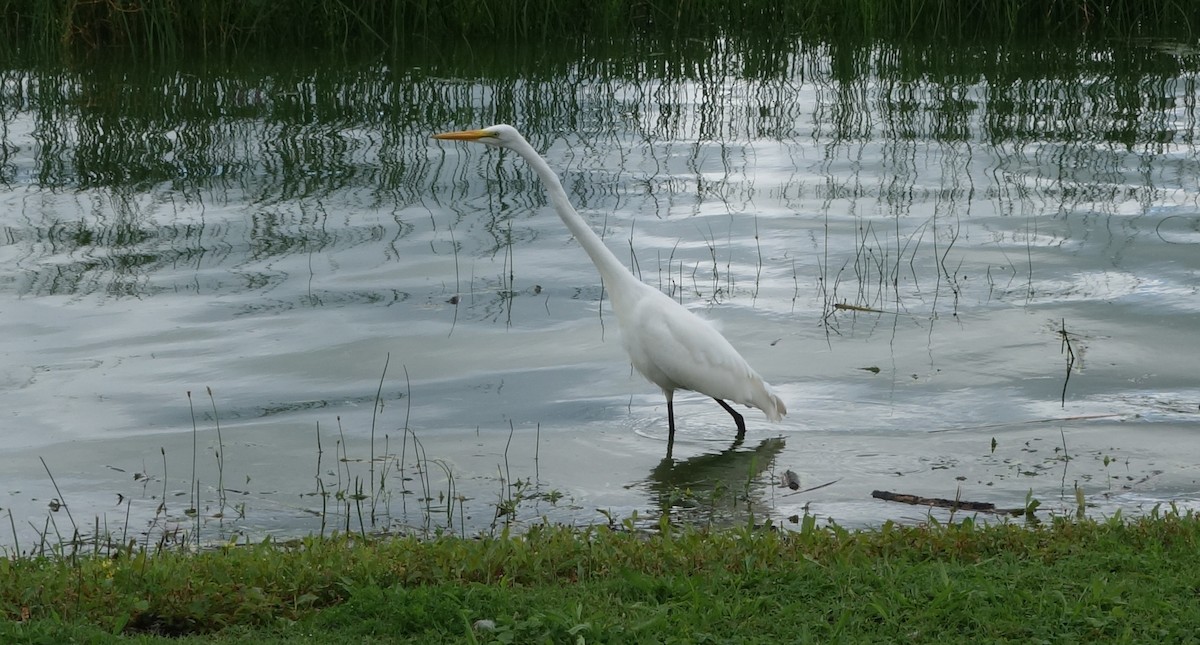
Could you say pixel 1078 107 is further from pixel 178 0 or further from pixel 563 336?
pixel 178 0

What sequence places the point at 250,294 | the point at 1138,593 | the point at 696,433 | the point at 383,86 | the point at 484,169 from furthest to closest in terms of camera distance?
the point at 383,86
the point at 484,169
the point at 250,294
the point at 696,433
the point at 1138,593

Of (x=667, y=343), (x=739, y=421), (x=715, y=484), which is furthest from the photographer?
(x=739, y=421)

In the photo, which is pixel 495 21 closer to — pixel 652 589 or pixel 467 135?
pixel 467 135

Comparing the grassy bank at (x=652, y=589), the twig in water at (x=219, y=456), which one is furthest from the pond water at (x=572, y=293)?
the grassy bank at (x=652, y=589)

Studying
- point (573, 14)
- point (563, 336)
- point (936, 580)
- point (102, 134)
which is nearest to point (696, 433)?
point (563, 336)

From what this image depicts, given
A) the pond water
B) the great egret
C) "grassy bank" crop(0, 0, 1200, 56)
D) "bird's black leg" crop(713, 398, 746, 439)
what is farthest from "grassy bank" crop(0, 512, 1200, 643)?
"grassy bank" crop(0, 0, 1200, 56)

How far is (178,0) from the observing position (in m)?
15.5

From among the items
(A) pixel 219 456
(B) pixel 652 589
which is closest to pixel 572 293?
(A) pixel 219 456

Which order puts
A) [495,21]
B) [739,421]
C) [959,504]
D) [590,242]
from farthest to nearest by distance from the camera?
[495,21] → [590,242] → [739,421] → [959,504]

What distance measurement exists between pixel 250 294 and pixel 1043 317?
190 inches

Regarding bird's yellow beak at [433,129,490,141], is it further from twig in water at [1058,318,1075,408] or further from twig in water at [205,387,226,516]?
twig in water at [1058,318,1075,408]

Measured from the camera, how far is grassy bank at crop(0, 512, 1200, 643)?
3.51m

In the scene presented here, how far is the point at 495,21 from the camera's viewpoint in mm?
16484

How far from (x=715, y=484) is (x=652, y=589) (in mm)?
2242
